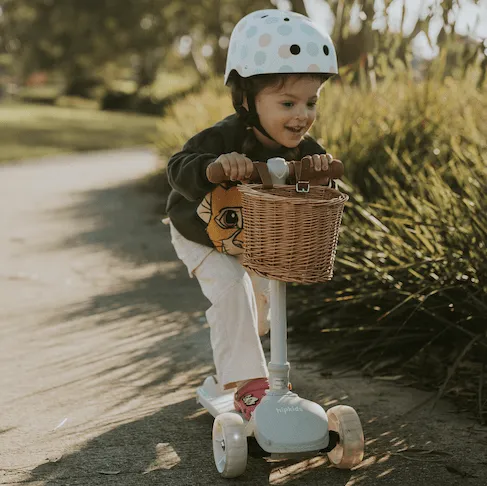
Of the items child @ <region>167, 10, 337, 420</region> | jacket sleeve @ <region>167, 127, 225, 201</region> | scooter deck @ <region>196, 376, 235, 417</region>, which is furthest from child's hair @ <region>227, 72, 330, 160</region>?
scooter deck @ <region>196, 376, 235, 417</region>

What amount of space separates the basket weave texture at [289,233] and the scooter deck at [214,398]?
0.82 m

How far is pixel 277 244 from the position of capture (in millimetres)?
2971

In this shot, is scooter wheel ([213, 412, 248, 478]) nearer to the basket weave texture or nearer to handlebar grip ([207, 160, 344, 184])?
the basket weave texture

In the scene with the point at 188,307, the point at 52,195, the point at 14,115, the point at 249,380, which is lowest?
the point at 14,115

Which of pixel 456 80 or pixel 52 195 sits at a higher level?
pixel 456 80

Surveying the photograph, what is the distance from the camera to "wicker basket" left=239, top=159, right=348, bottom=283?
2.93m

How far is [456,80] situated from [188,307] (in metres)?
2.96

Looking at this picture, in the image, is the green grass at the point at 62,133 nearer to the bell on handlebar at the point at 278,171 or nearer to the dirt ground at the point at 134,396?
the dirt ground at the point at 134,396

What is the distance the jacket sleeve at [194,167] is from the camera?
3.24m

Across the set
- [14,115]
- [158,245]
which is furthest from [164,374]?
[14,115]

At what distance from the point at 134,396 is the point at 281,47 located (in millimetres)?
1814

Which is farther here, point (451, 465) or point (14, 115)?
point (14, 115)

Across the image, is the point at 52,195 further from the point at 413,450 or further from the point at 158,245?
the point at 413,450

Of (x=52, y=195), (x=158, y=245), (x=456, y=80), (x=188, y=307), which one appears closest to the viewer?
(x=188, y=307)
